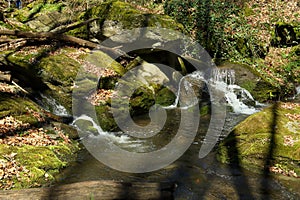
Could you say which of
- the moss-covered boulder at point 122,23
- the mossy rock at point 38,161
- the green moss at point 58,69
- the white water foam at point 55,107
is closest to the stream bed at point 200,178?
the mossy rock at point 38,161

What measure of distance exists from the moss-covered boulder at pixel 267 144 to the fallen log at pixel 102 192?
5028 mm

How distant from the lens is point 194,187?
618 cm

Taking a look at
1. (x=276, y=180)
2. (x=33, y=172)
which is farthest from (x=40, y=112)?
(x=276, y=180)

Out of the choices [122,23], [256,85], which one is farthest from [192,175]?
[122,23]

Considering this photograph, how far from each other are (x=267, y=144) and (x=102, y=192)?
19.6 ft

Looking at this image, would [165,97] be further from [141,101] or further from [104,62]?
[104,62]

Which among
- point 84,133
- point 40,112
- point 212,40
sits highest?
point 212,40

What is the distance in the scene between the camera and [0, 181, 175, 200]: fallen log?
2762 mm

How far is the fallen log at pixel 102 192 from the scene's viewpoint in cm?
276

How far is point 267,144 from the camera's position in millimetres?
7406

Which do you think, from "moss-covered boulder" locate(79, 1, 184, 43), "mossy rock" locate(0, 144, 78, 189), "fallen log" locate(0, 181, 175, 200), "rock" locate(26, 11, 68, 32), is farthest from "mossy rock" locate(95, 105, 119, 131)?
"rock" locate(26, 11, 68, 32)

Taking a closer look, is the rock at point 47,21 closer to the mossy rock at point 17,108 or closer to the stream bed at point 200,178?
the mossy rock at point 17,108

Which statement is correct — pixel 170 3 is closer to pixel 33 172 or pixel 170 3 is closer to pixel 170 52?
pixel 170 52

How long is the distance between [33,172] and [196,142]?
17.2ft
